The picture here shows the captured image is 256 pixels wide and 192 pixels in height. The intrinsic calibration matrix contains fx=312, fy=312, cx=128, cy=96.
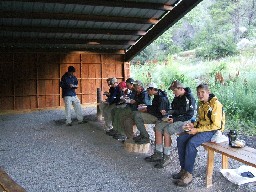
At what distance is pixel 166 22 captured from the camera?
8523 millimetres

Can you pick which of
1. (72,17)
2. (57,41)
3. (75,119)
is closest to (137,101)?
(72,17)

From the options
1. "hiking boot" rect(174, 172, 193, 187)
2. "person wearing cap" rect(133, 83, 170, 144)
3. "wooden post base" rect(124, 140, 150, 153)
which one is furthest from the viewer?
"wooden post base" rect(124, 140, 150, 153)

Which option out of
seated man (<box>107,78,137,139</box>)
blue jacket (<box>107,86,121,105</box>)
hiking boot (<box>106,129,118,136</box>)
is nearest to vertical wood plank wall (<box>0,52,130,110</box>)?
blue jacket (<box>107,86,121,105</box>)

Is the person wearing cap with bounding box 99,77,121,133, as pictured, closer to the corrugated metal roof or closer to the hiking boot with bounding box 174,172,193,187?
the corrugated metal roof

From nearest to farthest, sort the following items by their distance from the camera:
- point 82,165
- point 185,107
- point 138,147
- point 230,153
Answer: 1. point 230,153
2. point 185,107
3. point 82,165
4. point 138,147

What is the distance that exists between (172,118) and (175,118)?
5cm

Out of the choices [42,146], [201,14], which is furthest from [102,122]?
[201,14]

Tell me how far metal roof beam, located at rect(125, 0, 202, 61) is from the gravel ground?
10.8 feet

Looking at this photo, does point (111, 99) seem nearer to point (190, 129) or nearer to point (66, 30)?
point (66, 30)

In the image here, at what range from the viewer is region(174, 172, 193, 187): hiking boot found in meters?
4.17

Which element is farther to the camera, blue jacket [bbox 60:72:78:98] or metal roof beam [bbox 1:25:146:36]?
metal roof beam [bbox 1:25:146:36]

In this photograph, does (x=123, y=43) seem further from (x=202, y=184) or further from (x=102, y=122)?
(x=202, y=184)

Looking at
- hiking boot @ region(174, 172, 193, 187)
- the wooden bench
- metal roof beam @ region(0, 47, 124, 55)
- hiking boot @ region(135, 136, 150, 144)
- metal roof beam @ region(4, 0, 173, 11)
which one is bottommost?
hiking boot @ region(174, 172, 193, 187)

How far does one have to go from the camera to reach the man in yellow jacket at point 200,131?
4184 mm
